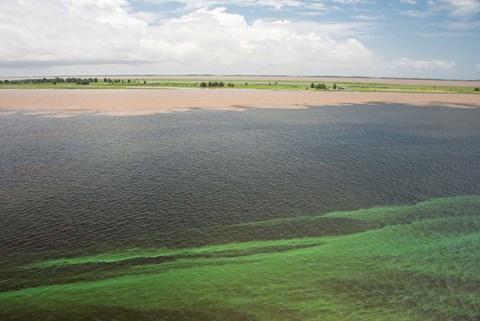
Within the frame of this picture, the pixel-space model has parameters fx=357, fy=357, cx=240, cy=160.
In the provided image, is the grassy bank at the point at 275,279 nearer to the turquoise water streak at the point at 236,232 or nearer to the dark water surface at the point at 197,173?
the turquoise water streak at the point at 236,232

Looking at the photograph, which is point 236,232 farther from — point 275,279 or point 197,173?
point 197,173

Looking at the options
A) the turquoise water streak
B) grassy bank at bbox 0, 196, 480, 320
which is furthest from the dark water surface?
grassy bank at bbox 0, 196, 480, 320

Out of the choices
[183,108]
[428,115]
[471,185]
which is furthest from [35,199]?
[428,115]

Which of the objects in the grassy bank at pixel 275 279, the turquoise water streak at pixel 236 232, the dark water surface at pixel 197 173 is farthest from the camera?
the dark water surface at pixel 197 173

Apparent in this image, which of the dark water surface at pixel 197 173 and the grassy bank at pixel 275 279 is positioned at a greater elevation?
the dark water surface at pixel 197 173

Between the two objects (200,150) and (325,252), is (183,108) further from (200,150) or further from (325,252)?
(325,252)

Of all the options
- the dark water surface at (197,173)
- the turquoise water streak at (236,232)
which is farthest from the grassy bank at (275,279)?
the dark water surface at (197,173)
